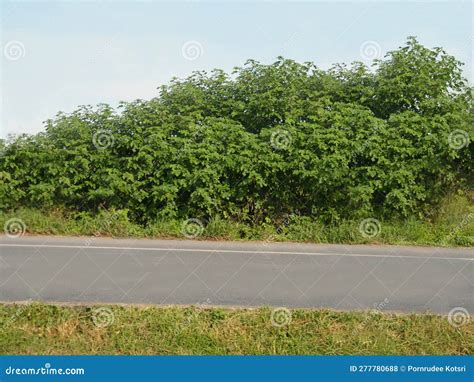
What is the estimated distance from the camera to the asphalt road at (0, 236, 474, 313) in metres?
7.60

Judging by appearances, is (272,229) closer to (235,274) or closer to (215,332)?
(235,274)

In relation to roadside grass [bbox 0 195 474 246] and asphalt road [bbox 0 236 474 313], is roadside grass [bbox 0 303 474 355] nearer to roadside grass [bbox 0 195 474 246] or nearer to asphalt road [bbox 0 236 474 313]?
asphalt road [bbox 0 236 474 313]

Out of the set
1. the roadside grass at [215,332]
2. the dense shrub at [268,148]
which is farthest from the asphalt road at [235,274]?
the dense shrub at [268,148]

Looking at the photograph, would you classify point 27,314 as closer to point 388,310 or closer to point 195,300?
point 195,300

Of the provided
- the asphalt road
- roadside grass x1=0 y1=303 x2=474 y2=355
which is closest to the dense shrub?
the asphalt road

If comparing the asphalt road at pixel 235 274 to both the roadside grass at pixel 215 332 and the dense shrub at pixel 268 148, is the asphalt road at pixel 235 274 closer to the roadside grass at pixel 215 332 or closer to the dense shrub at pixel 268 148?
the roadside grass at pixel 215 332

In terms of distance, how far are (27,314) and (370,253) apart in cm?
647

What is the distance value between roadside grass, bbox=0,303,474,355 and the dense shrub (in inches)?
215

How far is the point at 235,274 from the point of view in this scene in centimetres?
877

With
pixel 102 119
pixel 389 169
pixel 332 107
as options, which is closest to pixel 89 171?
pixel 102 119

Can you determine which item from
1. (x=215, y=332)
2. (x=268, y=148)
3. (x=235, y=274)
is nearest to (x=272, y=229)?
(x=268, y=148)

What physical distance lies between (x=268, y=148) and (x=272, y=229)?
1.87 meters

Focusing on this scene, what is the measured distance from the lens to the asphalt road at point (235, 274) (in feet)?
24.9

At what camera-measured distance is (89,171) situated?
42.2 feet
